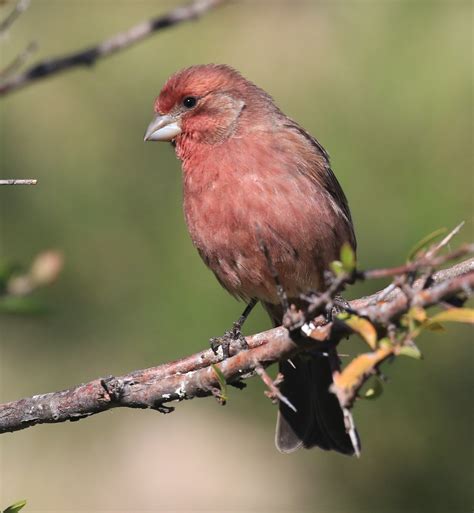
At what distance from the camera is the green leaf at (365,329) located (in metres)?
2.70

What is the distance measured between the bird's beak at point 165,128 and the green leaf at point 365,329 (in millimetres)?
2737

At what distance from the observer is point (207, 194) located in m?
4.86

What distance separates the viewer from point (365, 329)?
2725 mm

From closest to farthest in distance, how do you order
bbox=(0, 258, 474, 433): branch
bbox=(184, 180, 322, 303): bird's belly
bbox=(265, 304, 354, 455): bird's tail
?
bbox=(0, 258, 474, 433): branch
bbox=(184, 180, 322, 303): bird's belly
bbox=(265, 304, 354, 455): bird's tail

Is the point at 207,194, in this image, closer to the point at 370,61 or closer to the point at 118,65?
the point at 370,61

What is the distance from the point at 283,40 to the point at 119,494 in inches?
146

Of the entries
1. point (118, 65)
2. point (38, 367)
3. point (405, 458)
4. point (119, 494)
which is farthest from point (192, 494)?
point (118, 65)

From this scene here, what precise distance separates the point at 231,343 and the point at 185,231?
1.90 metres

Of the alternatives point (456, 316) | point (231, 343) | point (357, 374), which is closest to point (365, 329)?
point (357, 374)

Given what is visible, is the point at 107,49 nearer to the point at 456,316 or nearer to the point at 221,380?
the point at 221,380

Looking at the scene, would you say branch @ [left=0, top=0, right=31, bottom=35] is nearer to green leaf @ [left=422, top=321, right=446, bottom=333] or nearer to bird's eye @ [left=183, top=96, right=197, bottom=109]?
bird's eye @ [left=183, top=96, right=197, bottom=109]

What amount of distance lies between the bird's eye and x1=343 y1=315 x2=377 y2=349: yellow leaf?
281 centimetres

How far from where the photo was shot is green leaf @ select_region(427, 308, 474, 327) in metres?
2.56

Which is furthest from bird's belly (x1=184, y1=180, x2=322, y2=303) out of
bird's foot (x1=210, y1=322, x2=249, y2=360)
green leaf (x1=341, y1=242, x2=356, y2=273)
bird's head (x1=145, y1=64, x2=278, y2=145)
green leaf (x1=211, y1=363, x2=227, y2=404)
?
green leaf (x1=341, y1=242, x2=356, y2=273)
